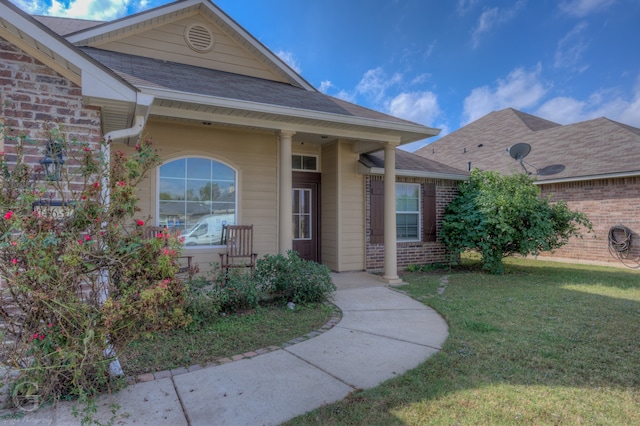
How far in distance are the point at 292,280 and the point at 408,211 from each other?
455cm

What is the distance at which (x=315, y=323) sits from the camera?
4.50 metres

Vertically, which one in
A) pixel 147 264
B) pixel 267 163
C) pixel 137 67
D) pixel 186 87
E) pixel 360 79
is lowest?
pixel 147 264

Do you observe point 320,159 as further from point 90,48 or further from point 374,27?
point 374,27

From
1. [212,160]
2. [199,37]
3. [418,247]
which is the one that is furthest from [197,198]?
[418,247]

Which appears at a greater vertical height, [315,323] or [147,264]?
[147,264]

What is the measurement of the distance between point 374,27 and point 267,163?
29.2ft

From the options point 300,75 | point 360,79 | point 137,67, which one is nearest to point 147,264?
point 137,67

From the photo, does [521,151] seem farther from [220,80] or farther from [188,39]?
[188,39]

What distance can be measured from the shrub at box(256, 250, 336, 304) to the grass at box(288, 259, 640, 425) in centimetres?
169

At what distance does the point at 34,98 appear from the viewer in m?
3.23

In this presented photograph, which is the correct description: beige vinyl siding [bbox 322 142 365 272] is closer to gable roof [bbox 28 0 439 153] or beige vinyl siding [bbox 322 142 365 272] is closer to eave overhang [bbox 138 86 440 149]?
gable roof [bbox 28 0 439 153]

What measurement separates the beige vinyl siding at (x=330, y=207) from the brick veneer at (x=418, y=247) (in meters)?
0.79

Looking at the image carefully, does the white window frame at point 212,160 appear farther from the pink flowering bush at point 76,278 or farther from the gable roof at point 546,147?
the gable roof at point 546,147

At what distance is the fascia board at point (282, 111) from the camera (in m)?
4.80
